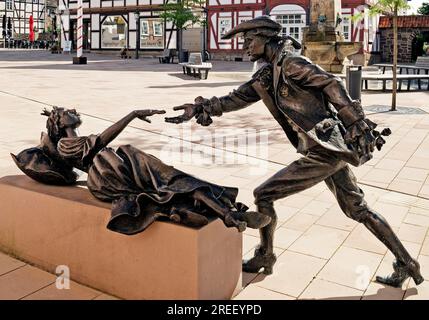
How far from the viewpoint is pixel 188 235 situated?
2729mm

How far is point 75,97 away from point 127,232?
10815mm

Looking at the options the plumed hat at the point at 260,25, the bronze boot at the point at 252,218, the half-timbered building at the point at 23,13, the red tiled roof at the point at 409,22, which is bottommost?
the bronze boot at the point at 252,218

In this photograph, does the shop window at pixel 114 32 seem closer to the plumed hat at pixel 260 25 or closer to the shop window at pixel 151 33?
the shop window at pixel 151 33

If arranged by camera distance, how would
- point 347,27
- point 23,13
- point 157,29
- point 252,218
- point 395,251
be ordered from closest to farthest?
point 252,218, point 395,251, point 347,27, point 157,29, point 23,13

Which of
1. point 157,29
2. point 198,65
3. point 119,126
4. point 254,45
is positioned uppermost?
point 157,29

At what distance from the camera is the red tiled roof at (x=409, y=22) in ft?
111

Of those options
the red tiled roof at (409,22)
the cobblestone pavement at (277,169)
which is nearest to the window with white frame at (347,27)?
the red tiled roof at (409,22)

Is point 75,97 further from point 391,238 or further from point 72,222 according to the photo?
point 391,238

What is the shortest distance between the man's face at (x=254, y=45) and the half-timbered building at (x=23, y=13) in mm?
58501

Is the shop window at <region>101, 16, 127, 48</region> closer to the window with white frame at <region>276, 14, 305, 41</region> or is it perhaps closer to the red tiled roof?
the window with white frame at <region>276, 14, 305, 41</region>

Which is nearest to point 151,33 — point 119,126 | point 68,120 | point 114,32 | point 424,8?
point 114,32

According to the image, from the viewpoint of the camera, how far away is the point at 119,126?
330cm

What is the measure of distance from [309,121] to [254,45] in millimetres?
605

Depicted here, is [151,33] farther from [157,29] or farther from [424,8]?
[424,8]
